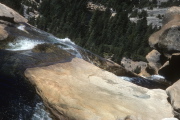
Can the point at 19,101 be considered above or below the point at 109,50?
above

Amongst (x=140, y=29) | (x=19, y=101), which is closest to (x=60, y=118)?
(x=19, y=101)

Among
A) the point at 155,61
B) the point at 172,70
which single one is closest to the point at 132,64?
the point at 155,61

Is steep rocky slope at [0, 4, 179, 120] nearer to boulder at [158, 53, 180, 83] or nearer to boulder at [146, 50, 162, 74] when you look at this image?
boulder at [158, 53, 180, 83]

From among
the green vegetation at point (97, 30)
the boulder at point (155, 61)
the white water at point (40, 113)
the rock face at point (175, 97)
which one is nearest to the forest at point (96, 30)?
the green vegetation at point (97, 30)

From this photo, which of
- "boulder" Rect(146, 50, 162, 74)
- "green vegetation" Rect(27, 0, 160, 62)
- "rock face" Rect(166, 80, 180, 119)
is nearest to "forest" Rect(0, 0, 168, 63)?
"green vegetation" Rect(27, 0, 160, 62)

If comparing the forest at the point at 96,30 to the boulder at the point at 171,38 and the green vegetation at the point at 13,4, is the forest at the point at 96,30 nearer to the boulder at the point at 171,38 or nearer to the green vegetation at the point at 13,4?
the green vegetation at the point at 13,4

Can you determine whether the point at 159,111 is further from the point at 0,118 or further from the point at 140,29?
the point at 140,29

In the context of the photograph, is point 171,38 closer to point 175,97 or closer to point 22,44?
point 175,97
